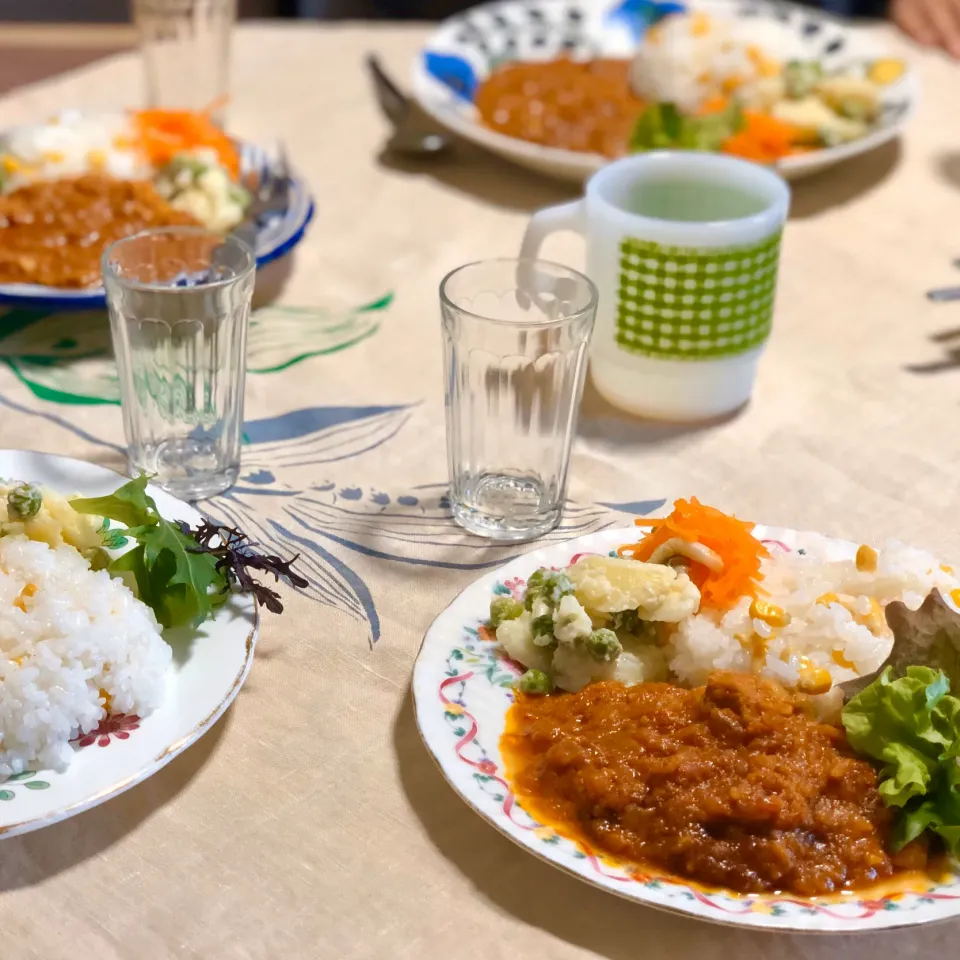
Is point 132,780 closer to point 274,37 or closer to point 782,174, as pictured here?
point 782,174

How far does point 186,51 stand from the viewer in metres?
2.01

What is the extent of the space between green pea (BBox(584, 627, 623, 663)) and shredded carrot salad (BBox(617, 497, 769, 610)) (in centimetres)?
9

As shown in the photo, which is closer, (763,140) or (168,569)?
(168,569)

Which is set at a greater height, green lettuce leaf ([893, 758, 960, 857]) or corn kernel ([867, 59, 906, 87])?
corn kernel ([867, 59, 906, 87])

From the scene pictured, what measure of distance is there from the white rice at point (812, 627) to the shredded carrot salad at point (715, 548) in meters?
0.02

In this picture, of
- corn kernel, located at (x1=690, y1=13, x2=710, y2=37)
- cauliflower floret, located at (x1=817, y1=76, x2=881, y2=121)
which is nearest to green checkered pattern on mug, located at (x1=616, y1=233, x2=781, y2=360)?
cauliflower floret, located at (x1=817, y1=76, x2=881, y2=121)

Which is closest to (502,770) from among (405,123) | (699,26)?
(405,123)

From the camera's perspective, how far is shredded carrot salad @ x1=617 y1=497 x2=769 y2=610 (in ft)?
3.31

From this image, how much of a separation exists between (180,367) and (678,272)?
0.54 metres

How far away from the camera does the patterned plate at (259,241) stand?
4.77 ft

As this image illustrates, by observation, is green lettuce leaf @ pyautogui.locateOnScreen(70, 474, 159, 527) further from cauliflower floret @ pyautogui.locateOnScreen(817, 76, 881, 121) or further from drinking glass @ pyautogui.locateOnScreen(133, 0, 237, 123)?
cauliflower floret @ pyautogui.locateOnScreen(817, 76, 881, 121)

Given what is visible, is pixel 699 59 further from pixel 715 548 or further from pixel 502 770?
pixel 502 770

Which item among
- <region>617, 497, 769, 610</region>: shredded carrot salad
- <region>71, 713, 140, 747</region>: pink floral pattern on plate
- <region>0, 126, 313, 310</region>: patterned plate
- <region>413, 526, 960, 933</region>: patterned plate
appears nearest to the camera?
<region>413, 526, 960, 933</region>: patterned plate

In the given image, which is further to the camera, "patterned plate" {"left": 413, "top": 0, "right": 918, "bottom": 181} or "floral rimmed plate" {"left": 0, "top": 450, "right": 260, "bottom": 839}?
"patterned plate" {"left": 413, "top": 0, "right": 918, "bottom": 181}
